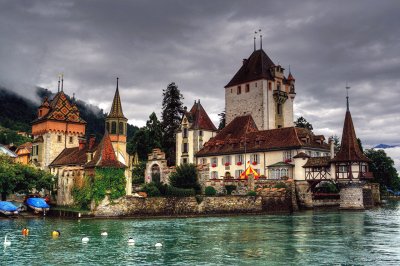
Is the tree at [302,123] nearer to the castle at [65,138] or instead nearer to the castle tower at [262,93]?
the castle tower at [262,93]

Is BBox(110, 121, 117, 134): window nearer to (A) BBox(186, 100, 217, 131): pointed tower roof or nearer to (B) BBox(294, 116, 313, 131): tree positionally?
(A) BBox(186, 100, 217, 131): pointed tower roof

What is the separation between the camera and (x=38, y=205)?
5125 cm

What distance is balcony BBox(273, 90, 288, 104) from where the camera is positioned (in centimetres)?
8427

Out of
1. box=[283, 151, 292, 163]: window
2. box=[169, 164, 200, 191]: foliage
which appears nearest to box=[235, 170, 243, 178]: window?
box=[283, 151, 292, 163]: window

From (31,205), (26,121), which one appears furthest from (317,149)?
(26,121)

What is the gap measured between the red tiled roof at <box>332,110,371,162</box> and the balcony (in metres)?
20.9

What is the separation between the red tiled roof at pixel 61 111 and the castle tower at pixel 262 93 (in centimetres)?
2736

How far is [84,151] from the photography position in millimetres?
64500

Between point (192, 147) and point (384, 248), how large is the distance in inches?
2122

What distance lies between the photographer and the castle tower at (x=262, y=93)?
273 feet

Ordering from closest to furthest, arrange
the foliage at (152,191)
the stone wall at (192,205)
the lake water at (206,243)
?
the lake water at (206,243) < the stone wall at (192,205) < the foliage at (152,191)

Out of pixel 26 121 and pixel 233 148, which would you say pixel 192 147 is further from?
pixel 26 121

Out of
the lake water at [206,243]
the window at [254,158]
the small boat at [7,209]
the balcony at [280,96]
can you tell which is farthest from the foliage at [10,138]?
the lake water at [206,243]

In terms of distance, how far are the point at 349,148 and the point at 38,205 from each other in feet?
121
